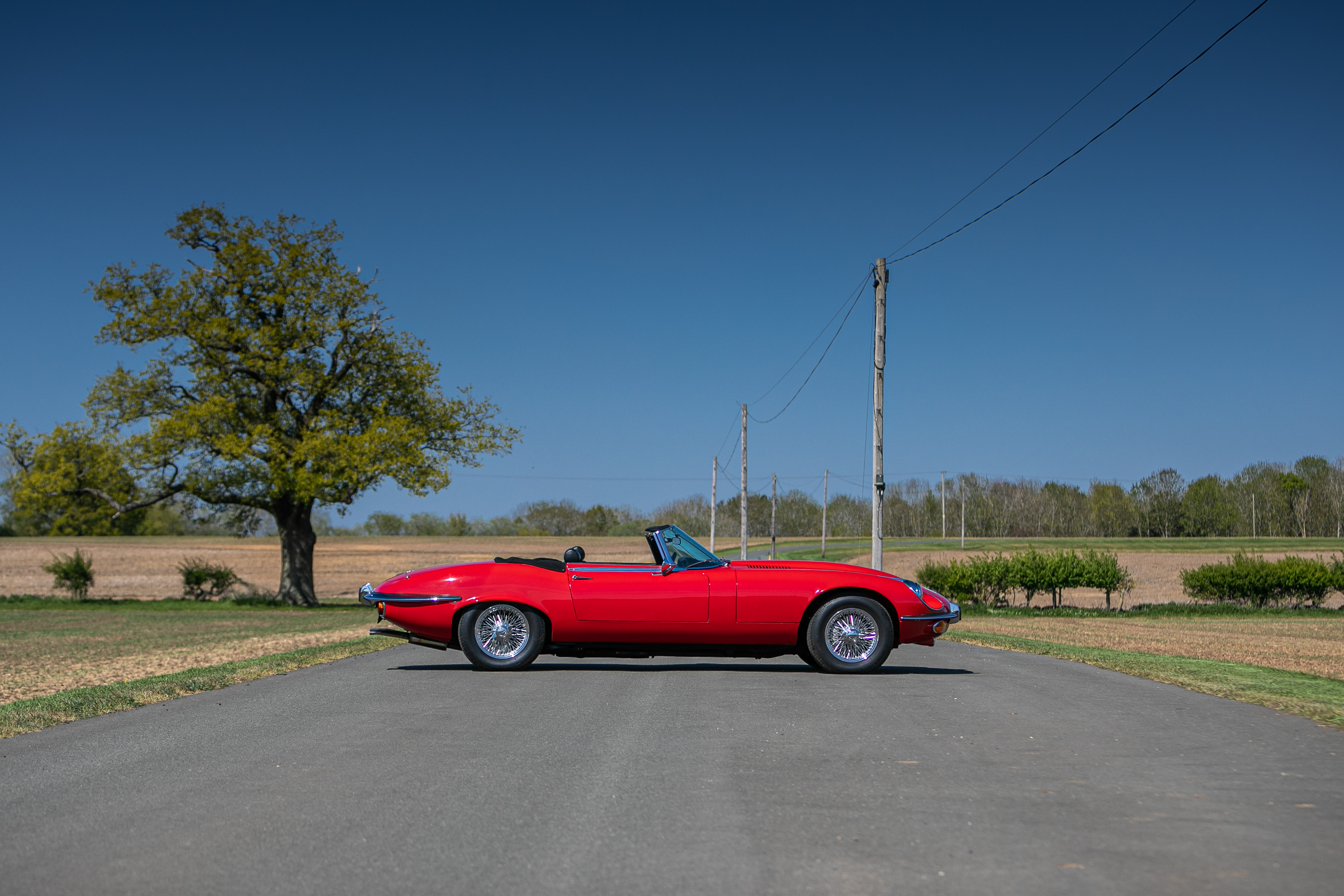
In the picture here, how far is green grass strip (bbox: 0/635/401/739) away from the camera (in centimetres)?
830

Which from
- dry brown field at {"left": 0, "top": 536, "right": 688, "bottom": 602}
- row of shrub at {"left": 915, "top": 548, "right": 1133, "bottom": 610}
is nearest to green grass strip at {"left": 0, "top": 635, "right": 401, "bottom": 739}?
dry brown field at {"left": 0, "top": 536, "right": 688, "bottom": 602}

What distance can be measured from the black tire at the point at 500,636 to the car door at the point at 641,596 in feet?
1.74

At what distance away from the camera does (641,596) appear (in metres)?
10.9

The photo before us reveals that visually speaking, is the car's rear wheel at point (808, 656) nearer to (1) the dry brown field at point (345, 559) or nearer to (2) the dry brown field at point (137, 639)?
(2) the dry brown field at point (137, 639)

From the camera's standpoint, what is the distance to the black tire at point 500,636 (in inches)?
436

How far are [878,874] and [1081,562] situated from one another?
38.3 meters

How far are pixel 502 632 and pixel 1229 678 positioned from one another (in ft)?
24.6

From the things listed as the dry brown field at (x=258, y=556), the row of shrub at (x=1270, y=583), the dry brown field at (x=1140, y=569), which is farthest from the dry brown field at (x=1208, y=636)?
the dry brown field at (x=258, y=556)

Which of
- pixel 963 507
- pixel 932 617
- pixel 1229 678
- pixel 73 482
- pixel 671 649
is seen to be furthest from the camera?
pixel 963 507

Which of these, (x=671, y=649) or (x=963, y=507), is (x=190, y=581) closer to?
(x=671, y=649)

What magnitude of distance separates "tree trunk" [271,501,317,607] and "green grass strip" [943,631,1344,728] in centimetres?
2677

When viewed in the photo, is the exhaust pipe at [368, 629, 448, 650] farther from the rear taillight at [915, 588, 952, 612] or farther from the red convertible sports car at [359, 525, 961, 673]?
the rear taillight at [915, 588, 952, 612]

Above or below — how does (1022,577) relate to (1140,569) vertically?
below

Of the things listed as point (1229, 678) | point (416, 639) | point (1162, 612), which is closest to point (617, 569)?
point (416, 639)
